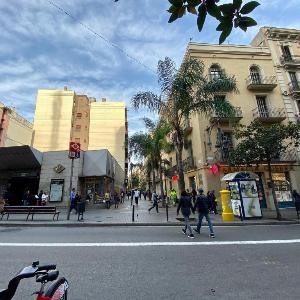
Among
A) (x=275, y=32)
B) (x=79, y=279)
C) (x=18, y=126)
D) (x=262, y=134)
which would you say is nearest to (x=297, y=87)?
(x=275, y=32)

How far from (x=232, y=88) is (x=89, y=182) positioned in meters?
15.8

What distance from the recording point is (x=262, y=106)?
23609mm

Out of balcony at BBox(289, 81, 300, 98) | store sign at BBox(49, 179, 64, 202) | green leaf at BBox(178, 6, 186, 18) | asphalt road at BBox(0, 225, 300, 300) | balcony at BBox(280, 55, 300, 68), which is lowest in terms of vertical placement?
asphalt road at BBox(0, 225, 300, 300)

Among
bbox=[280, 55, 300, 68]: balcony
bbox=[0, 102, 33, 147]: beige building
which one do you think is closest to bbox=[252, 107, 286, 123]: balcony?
A: bbox=[280, 55, 300, 68]: balcony

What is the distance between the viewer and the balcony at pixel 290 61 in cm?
2441

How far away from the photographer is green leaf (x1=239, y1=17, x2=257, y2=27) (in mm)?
2303

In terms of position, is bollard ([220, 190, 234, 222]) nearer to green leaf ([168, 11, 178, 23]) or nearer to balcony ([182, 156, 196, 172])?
balcony ([182, 156, 196, 172])

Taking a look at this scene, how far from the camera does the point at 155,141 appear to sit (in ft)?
84.4

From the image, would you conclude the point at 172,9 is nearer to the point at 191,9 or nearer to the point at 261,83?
the point at 191,9

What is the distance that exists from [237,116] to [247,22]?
68.1 ft

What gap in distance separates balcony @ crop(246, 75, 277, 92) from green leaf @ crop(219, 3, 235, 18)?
2273cm

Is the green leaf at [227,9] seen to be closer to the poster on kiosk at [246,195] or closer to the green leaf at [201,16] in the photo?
the green leaf at [201,16]

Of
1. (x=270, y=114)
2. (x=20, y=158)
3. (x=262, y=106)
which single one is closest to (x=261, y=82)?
(x=262, y=106)

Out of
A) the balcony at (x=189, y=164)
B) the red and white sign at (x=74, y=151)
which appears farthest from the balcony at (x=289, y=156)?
the red and white sign at (x=74, y=151)
